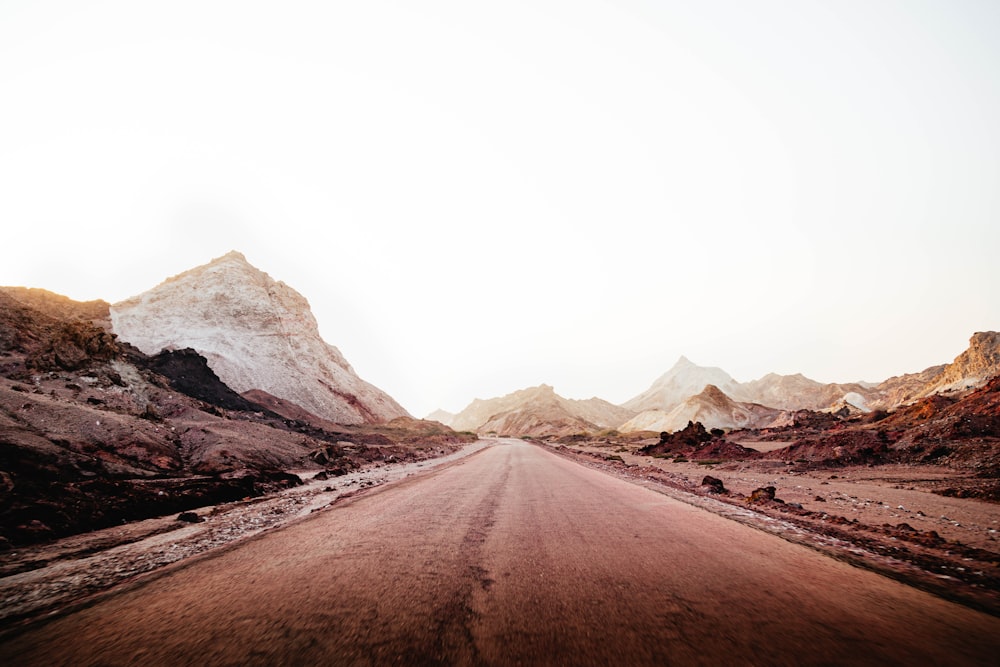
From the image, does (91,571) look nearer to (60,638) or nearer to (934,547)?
(60,638)

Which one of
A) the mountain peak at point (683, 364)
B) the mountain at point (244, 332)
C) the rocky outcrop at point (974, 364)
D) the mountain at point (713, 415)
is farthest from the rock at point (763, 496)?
the mountain peak at point (683, 364)

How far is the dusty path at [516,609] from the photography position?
6.69 ft

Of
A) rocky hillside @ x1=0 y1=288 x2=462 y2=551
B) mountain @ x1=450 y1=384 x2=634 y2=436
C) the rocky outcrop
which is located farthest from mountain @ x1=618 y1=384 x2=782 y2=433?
rocky hillside @ x1=0 y1=288 x2=462 y2=551

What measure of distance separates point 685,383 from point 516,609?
16682 centimetres

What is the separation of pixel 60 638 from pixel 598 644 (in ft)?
11.1

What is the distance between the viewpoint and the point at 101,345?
1773 centimetres

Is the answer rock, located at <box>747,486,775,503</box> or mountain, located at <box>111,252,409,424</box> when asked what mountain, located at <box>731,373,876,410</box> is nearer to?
rock, located at <box>747,486,775,503</box>

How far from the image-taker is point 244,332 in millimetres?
51281

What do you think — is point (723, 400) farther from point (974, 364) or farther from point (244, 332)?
point (244, 332)

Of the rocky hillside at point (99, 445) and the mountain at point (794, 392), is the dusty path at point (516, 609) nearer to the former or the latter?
the rocky hillside at point (99, 445)

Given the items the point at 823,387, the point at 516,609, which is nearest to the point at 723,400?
the point at 823,387

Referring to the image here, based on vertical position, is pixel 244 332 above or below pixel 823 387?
below

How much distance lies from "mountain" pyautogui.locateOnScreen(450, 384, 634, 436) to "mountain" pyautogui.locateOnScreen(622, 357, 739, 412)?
17.1 metres

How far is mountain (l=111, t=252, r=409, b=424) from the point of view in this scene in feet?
149
